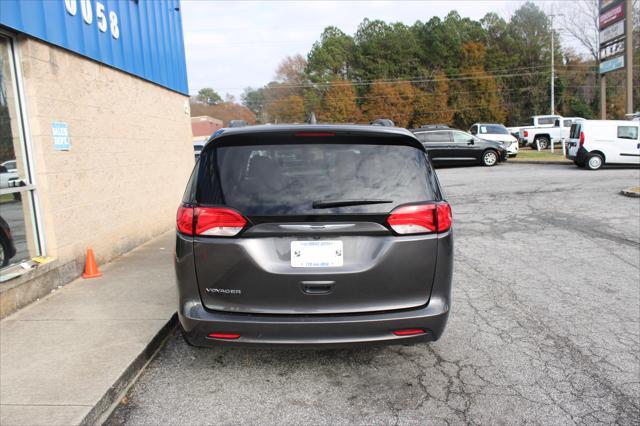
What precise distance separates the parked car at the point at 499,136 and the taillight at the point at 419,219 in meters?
22.1

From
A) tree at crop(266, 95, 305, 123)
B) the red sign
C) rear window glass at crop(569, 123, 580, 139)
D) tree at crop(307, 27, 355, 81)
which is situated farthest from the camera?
tree at crop(307, 27, 355, 81)

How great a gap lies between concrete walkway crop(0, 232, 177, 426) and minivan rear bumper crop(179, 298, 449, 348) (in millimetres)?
778

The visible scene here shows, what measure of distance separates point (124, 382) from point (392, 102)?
61.2 meters

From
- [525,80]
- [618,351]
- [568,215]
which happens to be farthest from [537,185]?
[525,80]

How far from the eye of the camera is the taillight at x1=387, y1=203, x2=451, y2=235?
296 cm

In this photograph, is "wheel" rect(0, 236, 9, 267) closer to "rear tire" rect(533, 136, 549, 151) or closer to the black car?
the black car

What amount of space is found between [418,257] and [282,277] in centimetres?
85

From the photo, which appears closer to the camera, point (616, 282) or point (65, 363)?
point (65, 363)

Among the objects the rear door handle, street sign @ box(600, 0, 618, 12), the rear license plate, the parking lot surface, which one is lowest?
the parking lot surface

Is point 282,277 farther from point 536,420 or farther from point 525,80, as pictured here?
point 525,80

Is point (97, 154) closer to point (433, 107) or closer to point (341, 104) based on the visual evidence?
point (341, 104)

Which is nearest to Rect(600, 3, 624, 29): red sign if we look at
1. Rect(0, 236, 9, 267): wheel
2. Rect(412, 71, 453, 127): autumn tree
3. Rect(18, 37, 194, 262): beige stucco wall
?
Rect(18, 37, 194, 262): beige stucco wall

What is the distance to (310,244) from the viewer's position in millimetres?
2902

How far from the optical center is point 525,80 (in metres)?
61.3
